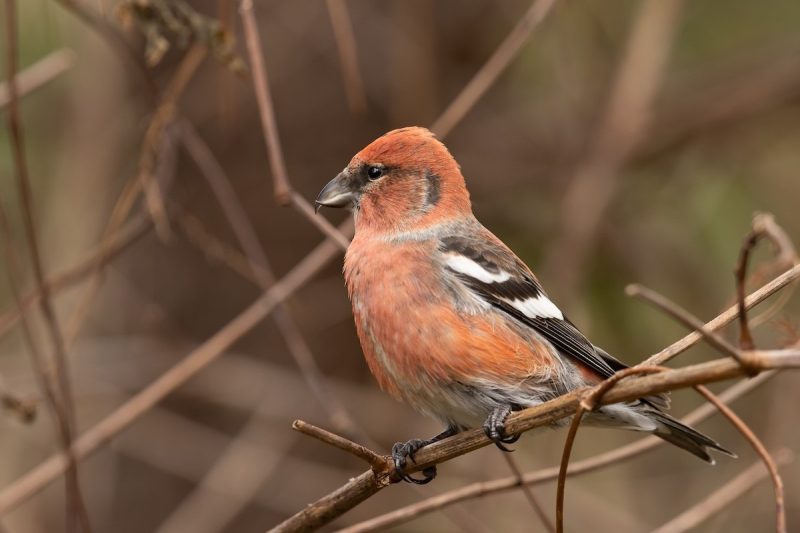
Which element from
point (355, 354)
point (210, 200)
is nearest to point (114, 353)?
point (210, 200)

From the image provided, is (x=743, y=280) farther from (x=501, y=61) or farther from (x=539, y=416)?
(x=501, y=61)

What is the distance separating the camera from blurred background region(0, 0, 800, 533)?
6.68 meters

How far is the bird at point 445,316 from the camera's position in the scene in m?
4.15

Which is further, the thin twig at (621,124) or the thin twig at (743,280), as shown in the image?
the thin twig at (621,124)

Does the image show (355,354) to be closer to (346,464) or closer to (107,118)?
(346,464)

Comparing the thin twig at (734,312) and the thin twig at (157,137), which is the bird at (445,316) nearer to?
the thin twig at (157,137)

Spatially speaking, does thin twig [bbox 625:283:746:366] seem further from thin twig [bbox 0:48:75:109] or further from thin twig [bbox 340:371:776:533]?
thin twig [bbox 0:48:75:109]

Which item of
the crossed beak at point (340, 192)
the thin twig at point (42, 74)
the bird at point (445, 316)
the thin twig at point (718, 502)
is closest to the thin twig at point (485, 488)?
the bird at point (445, 316)

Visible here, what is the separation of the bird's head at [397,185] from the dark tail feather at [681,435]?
147 centimetres

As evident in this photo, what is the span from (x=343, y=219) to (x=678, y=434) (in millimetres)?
3193

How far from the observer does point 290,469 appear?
6.97m

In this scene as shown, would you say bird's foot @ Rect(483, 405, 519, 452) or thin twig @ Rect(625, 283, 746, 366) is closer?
thin twig @ Rect(625, 283, 746, 366)

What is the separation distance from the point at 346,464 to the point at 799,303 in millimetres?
3438

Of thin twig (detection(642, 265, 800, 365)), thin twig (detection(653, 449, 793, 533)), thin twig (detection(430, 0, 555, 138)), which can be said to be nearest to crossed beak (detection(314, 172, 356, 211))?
thin twig (detection(430, 0, 555, 138))
